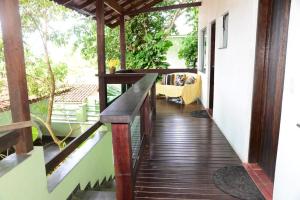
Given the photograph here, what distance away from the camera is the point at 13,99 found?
1.93 m

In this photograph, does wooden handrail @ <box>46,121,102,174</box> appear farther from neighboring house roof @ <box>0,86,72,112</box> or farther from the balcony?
neighboring house roof @ <box>0,86,72,112</box>

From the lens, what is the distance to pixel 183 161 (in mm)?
2955

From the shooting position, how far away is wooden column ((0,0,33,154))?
186 centimetres

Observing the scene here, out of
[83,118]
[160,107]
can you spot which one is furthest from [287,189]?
[83,118]

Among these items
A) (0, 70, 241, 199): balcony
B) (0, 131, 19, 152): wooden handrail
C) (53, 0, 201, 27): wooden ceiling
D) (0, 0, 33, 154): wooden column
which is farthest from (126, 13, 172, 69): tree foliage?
(0, 131, 19, 152): wooden handrail

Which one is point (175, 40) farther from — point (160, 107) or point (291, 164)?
point (291, 164)

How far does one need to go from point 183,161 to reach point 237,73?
130cm

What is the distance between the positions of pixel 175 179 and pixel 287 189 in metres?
1.09

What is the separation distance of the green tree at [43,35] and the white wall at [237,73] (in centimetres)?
409

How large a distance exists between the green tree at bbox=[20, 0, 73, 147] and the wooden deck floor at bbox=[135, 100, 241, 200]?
328 cm

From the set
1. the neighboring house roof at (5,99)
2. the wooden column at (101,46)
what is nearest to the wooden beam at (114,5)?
the wooden column at (101,46)

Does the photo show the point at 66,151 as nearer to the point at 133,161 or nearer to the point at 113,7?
the point at 133,161

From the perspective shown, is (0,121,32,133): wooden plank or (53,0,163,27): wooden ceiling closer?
(0,121,32,133): wooden plank

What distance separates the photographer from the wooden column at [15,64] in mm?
1856
